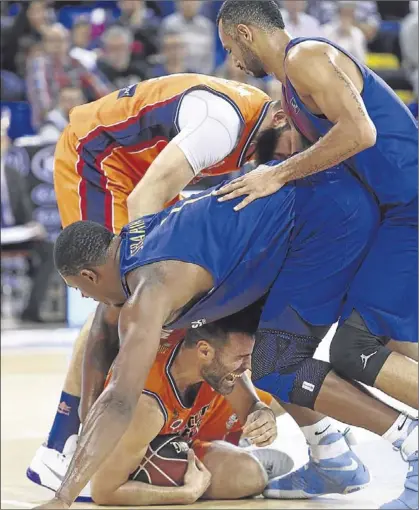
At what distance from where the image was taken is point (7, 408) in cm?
580

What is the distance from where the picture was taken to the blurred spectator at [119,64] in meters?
9.48

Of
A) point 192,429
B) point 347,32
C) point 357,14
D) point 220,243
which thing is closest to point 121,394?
point 220,243

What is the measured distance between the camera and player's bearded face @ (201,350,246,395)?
3791 millimetres

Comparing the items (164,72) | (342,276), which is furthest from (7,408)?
(164,72)

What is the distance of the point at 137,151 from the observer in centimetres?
431

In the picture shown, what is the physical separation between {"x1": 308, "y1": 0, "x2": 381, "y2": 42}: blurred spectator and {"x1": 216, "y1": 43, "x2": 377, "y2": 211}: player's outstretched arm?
21.6ft

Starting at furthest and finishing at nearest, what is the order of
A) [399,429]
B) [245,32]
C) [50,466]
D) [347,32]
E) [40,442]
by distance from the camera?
[347,32]
[40,442]
[50,466]
[245,32]
[399,429]

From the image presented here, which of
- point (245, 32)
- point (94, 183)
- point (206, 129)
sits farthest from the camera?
point (94, 183)

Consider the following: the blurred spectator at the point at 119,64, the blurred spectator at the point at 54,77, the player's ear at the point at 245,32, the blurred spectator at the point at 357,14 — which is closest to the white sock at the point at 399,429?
the player's ear at the point at 245,32

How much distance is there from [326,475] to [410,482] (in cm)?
40

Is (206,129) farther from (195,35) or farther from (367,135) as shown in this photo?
(195,35)

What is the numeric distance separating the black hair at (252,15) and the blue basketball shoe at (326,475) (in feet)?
4.95

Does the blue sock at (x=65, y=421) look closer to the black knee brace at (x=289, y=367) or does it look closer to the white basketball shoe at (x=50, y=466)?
the white basketball shoe at (x=50, y=466)

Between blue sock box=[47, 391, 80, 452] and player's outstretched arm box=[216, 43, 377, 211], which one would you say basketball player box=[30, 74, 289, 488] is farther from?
player's outstretched arm box=[216, 43, 377, 211]
